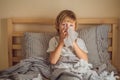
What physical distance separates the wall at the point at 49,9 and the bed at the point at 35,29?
0.24 feet

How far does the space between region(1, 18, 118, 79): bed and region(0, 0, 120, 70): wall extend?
0.07 meters

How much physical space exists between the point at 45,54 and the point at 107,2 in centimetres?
71

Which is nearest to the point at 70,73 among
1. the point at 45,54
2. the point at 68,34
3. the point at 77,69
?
the point at 77,69

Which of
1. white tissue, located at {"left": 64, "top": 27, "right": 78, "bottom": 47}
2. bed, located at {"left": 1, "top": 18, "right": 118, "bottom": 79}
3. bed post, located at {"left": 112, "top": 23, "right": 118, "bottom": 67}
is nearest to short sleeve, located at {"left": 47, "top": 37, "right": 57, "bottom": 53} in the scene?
white tissue, located at {"left": 64, "top": 27, "right": 78, "bottom": 47}

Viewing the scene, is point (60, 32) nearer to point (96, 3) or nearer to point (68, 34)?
point (68, 34)

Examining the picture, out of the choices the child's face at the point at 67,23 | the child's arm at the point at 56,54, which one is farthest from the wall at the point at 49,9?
the child's arm at the point at 56,54

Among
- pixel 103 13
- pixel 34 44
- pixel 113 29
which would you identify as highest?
pixel 103 13

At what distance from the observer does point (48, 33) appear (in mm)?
1881

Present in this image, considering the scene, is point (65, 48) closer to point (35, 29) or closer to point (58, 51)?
point (58, 51)

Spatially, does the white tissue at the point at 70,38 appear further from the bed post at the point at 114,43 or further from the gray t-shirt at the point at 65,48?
the bed post at the point at 114,43

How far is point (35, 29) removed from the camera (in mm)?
2059

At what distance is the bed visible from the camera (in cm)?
190

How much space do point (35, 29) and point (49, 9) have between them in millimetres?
226

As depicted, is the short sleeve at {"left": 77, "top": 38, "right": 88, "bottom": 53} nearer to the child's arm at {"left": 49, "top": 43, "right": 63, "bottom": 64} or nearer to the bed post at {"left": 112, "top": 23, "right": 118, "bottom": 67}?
the child's arm at {"left": 49, "top": 43, "right": 63, "bottom": 64}
